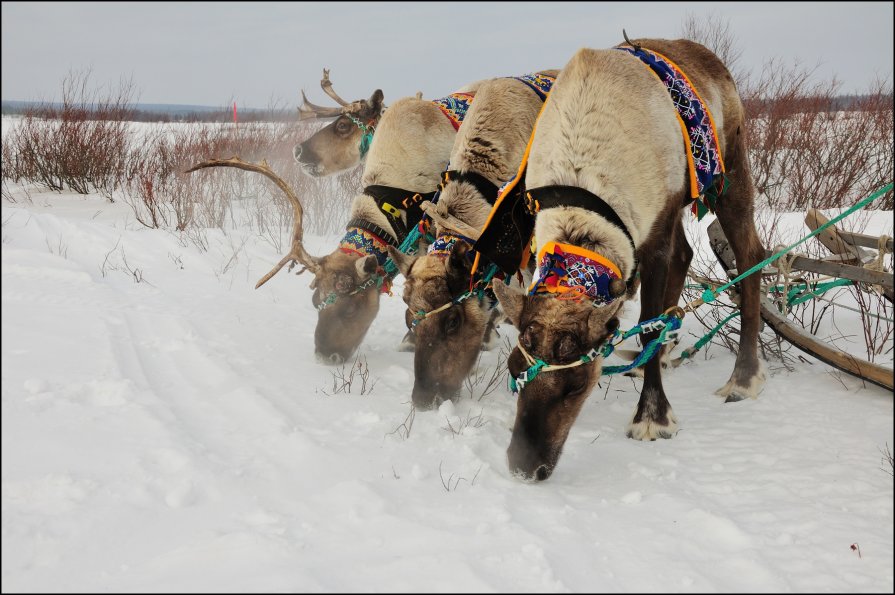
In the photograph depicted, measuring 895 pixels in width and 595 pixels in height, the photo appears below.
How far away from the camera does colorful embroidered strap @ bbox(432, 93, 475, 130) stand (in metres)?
5.54

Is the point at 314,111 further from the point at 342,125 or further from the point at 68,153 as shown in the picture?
the point at 68,153

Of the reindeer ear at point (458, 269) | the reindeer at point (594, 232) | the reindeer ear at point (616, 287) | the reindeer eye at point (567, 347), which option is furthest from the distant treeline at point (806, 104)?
the reindeer eye at point (567, 347)

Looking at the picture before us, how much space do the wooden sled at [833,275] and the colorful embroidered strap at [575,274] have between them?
173cm

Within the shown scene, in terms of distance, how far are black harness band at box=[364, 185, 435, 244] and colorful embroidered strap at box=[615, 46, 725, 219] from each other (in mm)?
1901

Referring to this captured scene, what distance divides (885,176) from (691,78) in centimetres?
715

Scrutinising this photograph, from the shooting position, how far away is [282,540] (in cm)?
238

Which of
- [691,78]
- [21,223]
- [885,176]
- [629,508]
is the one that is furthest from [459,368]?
[885,176]

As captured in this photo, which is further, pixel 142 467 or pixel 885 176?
pixel 885 176

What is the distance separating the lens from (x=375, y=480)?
300 cm

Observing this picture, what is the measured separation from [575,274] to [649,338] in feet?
3.60

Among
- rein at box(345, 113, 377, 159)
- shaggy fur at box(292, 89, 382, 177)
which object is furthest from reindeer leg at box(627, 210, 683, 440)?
shaggy fur at box(292, 89, 382, 177)

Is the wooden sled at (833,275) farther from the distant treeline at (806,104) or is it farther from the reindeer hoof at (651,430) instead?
the distant treeline at (806,104)

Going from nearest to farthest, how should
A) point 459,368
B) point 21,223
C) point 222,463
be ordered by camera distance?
point 222,463, point 459,368, point 21,223

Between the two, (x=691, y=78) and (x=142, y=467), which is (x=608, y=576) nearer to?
(x=142, y=467)
